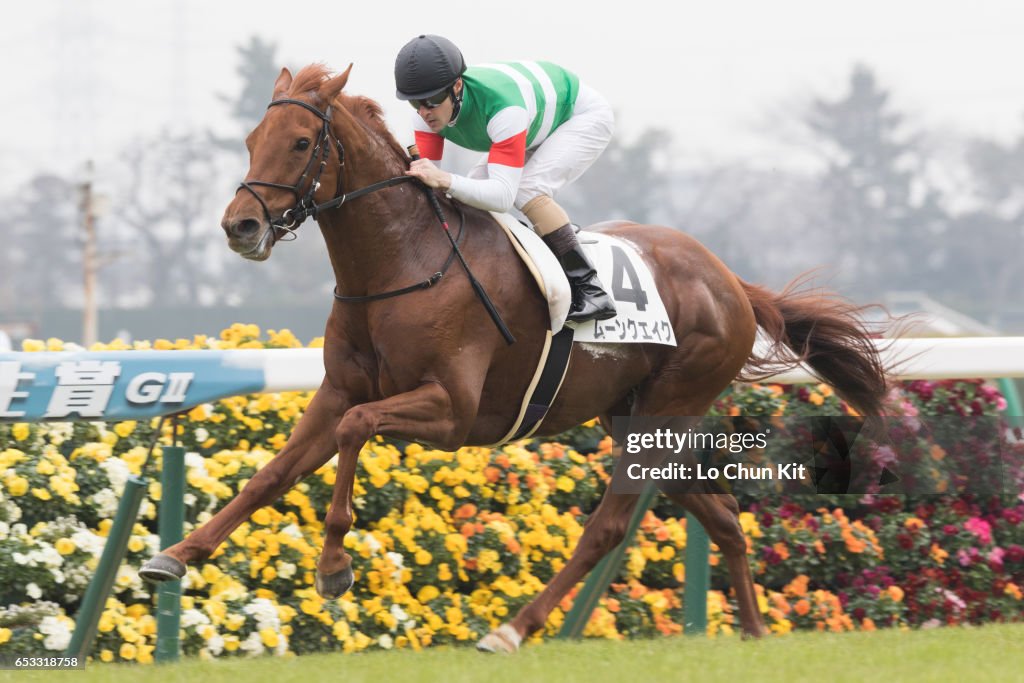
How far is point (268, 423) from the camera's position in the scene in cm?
498

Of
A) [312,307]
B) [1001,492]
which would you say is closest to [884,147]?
[312,307]

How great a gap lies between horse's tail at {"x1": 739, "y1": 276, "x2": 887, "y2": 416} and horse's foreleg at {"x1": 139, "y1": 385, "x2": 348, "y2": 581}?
185cm

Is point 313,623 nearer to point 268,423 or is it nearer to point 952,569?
point 268,423

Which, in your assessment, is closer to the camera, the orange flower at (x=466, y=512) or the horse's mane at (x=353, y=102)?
the horse's mane at (x=353, y=102)

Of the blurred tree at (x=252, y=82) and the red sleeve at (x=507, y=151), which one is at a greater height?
the blurred tree at (x=252, y=82)

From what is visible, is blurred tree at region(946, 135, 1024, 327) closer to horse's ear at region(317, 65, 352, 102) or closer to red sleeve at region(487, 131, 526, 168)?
red sleeve at region(487, 131, 526, 168)

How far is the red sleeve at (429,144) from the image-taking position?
435 centimetres

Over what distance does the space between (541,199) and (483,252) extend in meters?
0.30

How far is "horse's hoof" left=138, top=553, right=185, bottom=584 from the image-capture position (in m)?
3.71

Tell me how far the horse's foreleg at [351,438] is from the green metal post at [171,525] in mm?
613

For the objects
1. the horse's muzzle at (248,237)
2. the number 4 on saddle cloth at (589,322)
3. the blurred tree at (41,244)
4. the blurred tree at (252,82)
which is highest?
the blurred tree at (252,82)

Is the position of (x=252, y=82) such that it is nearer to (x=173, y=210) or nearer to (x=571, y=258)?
(x=173, y=210)

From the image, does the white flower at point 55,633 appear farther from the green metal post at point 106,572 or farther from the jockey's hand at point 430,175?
the jockey's hand at point 430,175

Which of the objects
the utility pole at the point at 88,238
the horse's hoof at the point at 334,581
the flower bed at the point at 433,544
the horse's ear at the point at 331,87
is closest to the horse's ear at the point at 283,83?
the horse's ear at the point at 331,87
